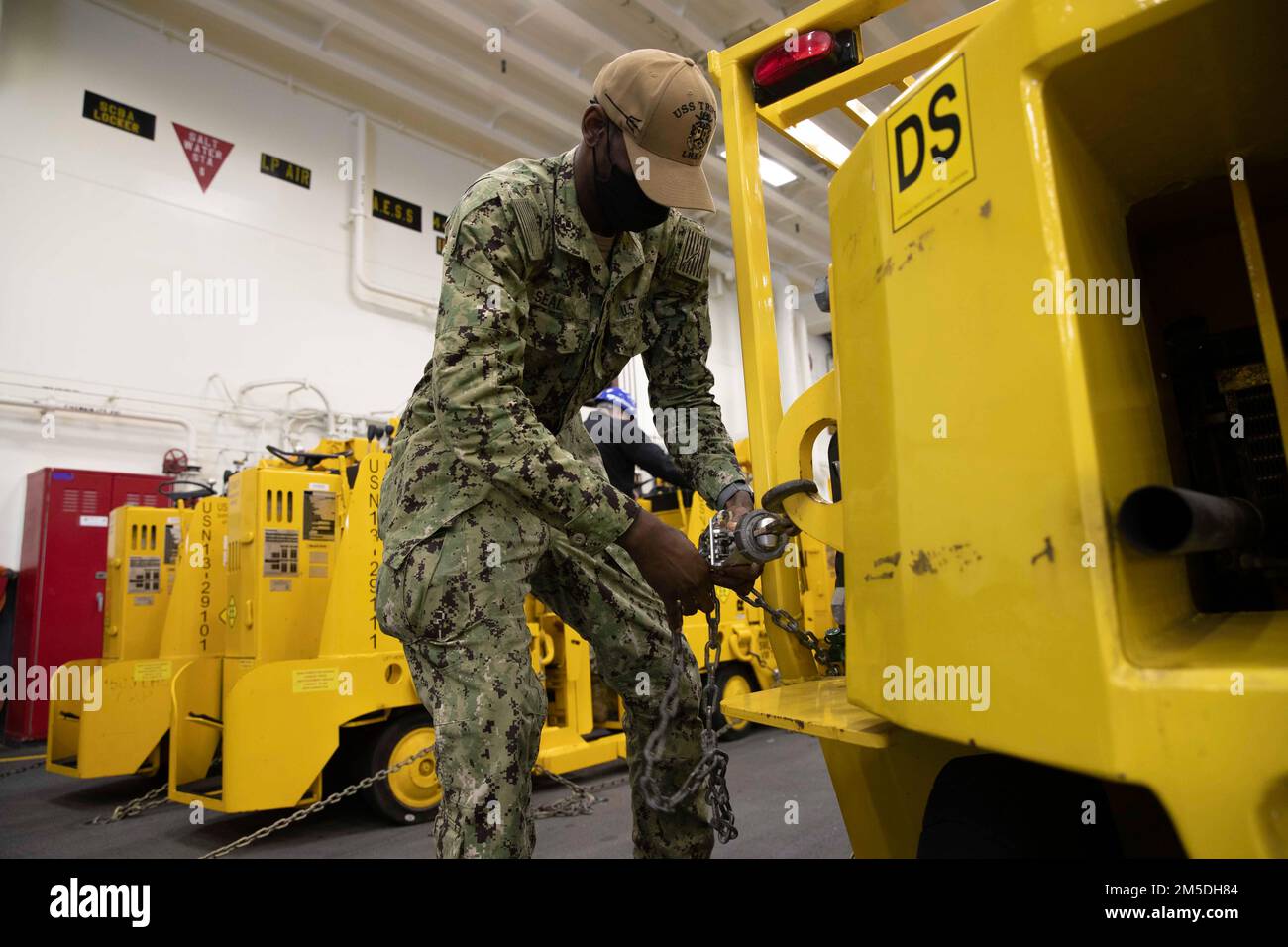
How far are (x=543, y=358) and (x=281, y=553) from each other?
2.90m

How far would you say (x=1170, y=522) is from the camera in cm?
69

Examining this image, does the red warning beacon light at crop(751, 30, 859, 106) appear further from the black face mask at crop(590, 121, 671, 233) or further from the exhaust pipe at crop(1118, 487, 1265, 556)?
the exhaust pipe at crop(1118, 487, 1265, 556)

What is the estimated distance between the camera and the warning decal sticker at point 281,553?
160 inches

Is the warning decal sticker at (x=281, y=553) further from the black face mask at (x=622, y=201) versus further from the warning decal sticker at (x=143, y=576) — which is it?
the black face mask at (x=622, y=201)

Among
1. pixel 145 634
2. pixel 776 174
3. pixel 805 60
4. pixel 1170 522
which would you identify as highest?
pixel 776 174

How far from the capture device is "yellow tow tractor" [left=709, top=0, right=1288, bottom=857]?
0.71m

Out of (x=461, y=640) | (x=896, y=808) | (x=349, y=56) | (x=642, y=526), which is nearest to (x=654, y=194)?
(x=642, y=526)

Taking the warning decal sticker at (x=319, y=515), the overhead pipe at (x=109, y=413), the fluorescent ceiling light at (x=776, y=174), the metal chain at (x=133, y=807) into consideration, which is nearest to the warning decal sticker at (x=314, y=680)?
the warning decal sticker at (x=319, y=515)

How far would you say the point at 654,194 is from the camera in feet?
5.13

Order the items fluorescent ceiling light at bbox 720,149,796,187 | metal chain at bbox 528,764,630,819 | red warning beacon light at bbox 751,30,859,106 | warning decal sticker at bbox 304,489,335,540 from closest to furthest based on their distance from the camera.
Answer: red warning beacon light at bbox 751,30,859,106
metal chain at bbox 528,764,630,819
warning decal sticker at bbox 304,489,335,540
fluorescent ceiling light at bbox 720,149,796,187

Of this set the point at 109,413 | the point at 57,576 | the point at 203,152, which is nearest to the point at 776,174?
the point at 203,152

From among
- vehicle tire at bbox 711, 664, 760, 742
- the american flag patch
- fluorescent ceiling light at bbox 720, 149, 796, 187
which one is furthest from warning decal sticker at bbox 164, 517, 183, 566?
fluorescent ceiling light at bbox 720, 149, 796, 187

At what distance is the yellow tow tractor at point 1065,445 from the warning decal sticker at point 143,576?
18.2 feet

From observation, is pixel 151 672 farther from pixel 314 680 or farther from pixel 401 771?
pixel 401 771
